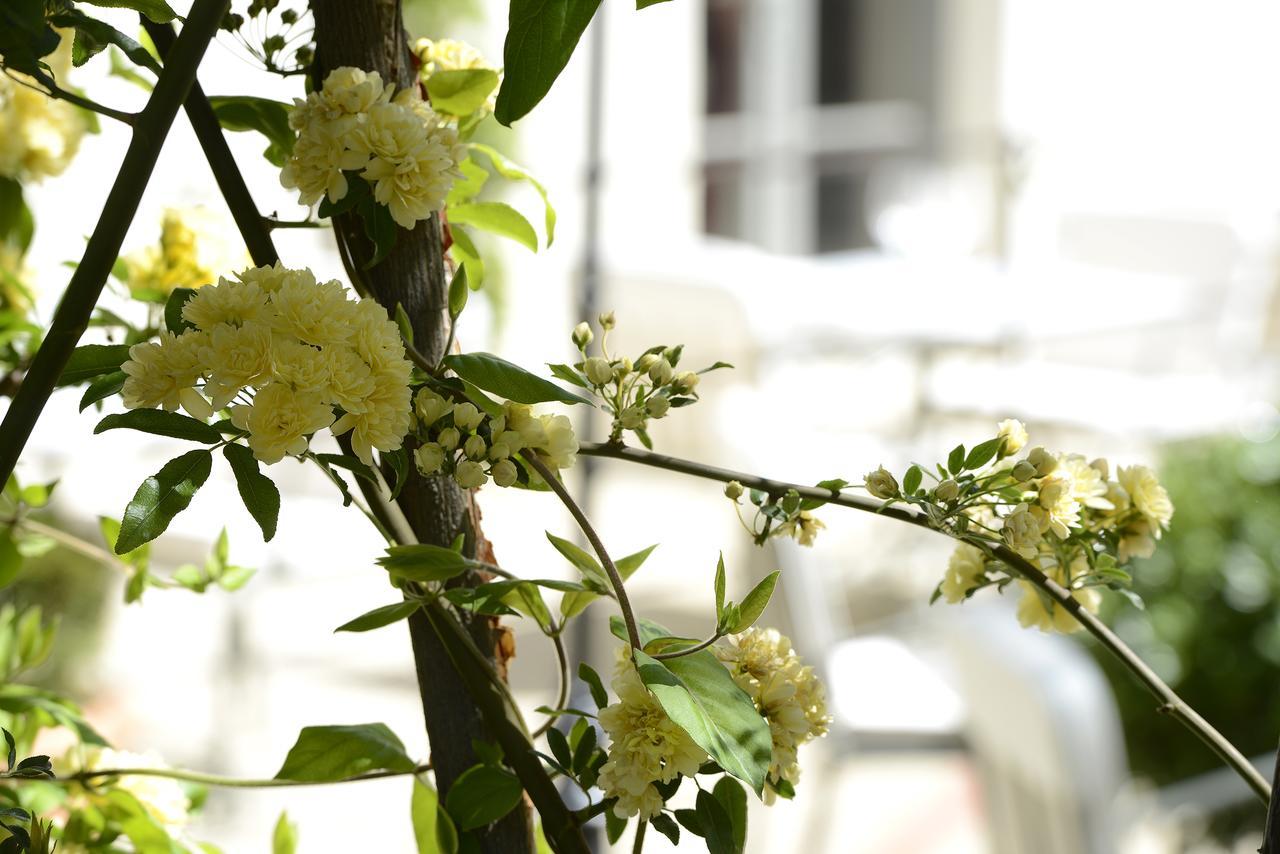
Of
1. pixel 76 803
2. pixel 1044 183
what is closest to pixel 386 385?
pixel 76 803

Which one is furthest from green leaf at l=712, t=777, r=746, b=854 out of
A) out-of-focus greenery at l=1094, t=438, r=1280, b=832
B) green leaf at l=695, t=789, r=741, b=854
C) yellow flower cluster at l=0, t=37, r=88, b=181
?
out-of-focus greenery at l=1094, t=438, r=1280, b=832

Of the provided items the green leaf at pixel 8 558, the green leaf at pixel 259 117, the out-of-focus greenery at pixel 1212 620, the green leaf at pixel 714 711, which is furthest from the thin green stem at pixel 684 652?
the out-of-focus greenery at pixel 1212 620

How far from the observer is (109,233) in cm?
29

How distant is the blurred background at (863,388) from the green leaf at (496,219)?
91mm

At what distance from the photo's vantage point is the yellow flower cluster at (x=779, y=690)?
0.38 metres

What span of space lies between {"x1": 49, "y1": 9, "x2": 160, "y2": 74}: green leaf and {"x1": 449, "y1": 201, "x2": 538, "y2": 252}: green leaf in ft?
0.43

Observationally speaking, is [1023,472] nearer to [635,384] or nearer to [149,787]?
[635,384]

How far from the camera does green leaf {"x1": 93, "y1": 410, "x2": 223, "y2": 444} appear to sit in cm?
33

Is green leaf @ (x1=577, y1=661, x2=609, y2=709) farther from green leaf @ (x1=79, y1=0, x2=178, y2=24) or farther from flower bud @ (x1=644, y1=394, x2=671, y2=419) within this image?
green leaf @ (x1=79, y1=0, x2=178, y2=24)

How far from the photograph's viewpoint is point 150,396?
1.11ft

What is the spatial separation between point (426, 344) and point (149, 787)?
28 centimetres

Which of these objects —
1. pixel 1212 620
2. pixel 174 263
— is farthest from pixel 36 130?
pixel 1212 620

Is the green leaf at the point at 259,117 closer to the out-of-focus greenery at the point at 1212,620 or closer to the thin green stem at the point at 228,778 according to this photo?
the thin green stem at the point at 228,778

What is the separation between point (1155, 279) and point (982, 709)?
3.39 meters
